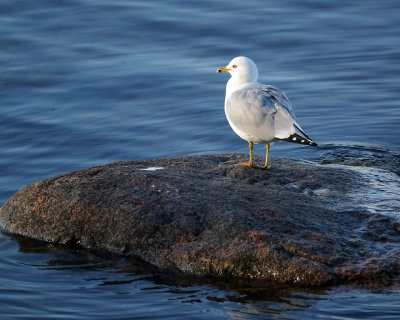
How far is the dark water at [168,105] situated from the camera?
553 cm

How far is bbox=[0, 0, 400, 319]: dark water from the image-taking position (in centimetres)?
553

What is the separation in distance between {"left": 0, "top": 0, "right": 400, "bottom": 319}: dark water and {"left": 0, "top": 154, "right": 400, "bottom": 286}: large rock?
158 millimetres

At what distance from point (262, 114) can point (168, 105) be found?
446cm

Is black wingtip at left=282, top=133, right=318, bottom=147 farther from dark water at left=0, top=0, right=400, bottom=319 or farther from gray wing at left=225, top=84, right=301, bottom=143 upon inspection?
dark water at left=0, top=0, right=400, bottom=319

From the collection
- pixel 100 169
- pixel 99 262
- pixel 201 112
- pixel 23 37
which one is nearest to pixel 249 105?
pixel 100 169

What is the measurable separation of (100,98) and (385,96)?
4.55 m

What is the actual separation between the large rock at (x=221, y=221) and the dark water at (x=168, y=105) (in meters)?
0.16

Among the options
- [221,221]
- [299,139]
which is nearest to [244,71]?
[299,139]

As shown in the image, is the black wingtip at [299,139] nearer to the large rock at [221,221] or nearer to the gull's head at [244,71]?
the large rock at [221,221]

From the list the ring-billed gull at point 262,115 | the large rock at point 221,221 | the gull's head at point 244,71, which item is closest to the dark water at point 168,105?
the large rock at point 221,221

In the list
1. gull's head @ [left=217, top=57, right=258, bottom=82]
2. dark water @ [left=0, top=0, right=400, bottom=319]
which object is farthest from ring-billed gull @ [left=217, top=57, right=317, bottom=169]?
dark water @ [left=0, top=0, right=400, bottom=319]

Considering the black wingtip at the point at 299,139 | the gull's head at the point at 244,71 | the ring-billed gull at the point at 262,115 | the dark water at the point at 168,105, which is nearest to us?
the dark water at the point at 168,105

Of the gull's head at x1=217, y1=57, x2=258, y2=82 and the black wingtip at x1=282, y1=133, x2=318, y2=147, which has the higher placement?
the gull's head at x1=217, y1=57, x2=258, y2=82

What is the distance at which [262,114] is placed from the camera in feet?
22.6
